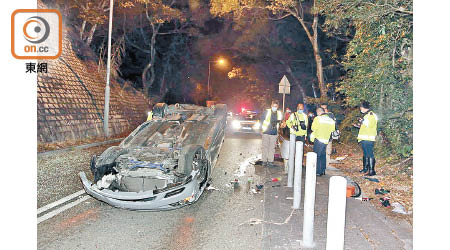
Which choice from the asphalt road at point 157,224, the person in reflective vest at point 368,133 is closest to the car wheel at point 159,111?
the asphalt road at point 157,224

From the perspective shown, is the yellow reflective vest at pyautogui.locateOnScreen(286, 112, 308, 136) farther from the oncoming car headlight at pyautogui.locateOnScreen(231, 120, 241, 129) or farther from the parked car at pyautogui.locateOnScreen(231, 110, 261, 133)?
the oncoming car headlight at pyautogui.locateOnScreen(231, 120, 241, 129)

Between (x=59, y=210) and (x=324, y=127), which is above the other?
(x=324, y=127)

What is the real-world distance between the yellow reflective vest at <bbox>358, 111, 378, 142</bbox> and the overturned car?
3.55m

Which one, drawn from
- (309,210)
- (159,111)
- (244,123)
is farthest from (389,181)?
(244,123)

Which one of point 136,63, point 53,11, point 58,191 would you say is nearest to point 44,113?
point 53,11

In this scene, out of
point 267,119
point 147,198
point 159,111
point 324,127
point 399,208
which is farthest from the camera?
point 267,119

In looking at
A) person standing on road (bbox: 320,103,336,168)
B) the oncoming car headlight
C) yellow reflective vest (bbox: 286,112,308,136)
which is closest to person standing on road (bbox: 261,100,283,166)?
yellow reflective vest (bbox: 286,112,308,136)

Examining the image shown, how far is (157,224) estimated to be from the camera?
16.0 feet

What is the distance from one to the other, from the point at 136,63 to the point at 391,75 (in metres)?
27.2

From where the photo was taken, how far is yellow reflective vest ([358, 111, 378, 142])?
25.5 feet

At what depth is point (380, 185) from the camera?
7.14 metres

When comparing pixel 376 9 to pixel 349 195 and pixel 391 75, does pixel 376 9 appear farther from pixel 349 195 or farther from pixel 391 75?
pixel 349 195

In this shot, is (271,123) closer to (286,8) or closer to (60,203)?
(60,203)

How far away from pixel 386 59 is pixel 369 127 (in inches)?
74.2
